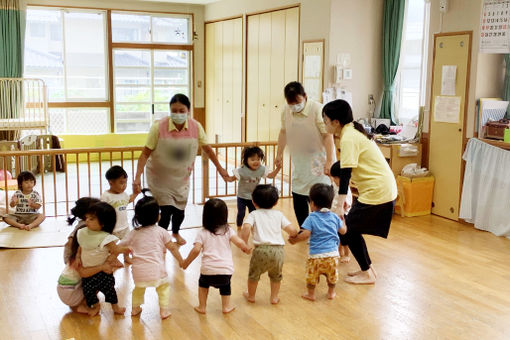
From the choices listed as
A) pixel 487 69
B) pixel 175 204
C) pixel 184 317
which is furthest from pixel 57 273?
pixel 487 69

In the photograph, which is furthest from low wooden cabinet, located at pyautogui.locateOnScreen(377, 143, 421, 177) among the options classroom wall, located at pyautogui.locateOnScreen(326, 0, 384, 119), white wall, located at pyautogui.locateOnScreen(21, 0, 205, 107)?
white wall, located at pyautogui.locateOnScreen(21, 0, 205, 107)

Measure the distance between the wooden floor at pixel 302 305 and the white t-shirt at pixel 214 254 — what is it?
1.07 feet

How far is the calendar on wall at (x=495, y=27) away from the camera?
525 centimetres

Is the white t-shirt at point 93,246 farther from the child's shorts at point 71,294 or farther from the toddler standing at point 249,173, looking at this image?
the toddler standing at point 249,173

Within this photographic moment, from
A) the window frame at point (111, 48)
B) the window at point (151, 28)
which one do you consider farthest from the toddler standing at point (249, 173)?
the window at point (151, 28)

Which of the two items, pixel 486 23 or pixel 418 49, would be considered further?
pixel 418 49

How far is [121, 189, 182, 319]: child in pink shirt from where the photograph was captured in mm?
3312

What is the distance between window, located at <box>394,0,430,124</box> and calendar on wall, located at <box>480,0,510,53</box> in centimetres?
152

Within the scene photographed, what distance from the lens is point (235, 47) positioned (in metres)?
9.42

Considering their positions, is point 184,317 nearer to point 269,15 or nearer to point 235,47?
point 269,15

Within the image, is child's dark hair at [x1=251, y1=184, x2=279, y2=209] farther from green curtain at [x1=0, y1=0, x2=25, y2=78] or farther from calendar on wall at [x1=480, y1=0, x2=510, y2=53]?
green curtain at [x1=0, y1=0, x2=25, y2=78]

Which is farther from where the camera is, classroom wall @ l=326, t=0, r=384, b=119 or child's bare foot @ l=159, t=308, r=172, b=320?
classroom wall @ l=326, t=0, r=384, b=119

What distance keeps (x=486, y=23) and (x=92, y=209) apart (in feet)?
13.9

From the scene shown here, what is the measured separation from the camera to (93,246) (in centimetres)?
332
